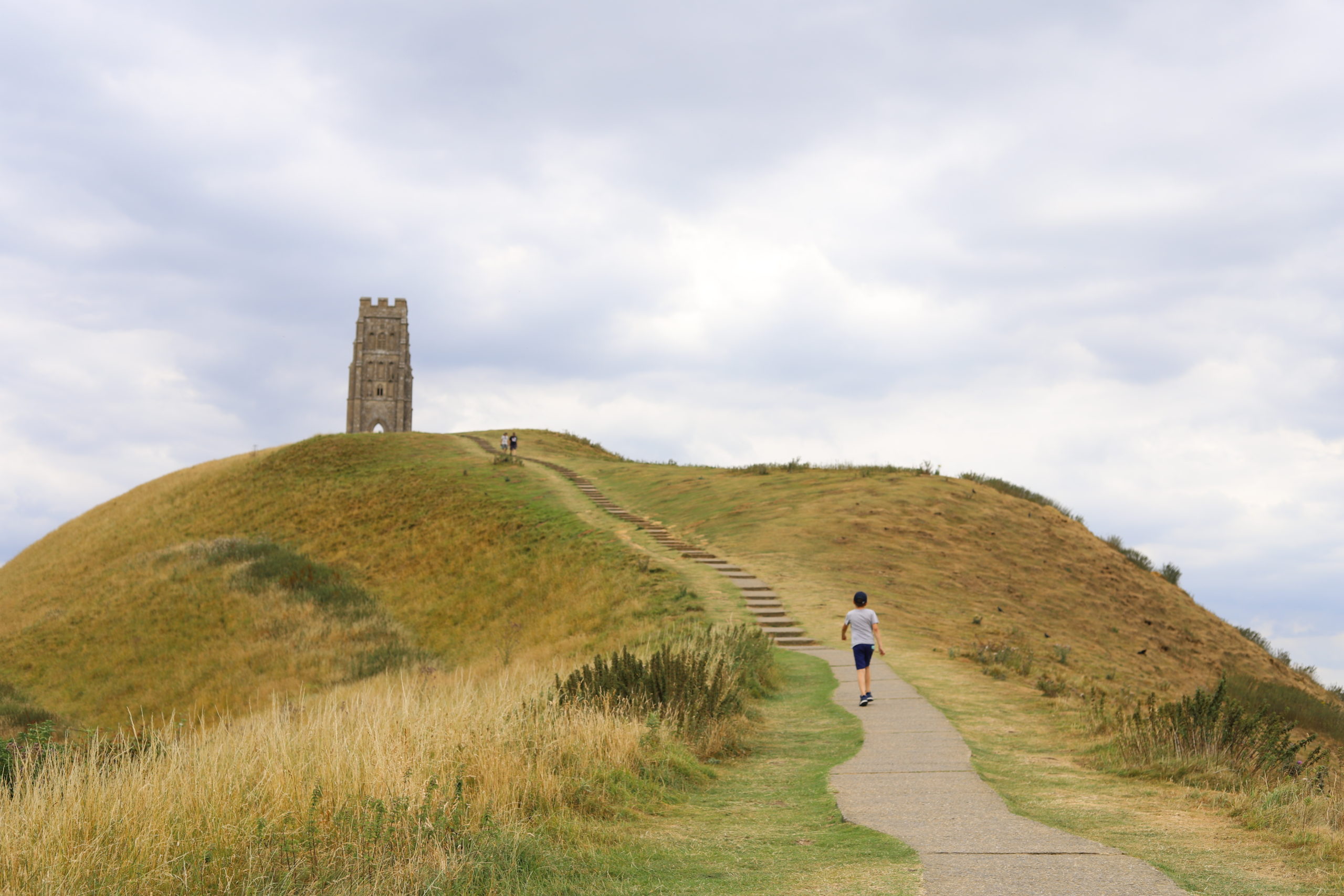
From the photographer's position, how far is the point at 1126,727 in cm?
1003

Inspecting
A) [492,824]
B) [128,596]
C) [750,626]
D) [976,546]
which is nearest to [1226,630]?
[976,546]

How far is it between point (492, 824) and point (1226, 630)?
29168 millimetres

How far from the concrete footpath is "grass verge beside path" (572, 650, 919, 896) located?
21cm

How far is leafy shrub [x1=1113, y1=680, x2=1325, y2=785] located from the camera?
27.7 ft

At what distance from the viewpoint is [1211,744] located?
876cm

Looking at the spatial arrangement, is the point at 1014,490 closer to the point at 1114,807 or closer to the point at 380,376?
the point at 1114,807

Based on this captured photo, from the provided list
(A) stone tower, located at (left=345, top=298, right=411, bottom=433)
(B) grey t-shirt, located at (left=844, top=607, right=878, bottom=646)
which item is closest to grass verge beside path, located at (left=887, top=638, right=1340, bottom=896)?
(B) grey t-shirt, located at (left=844, top=607, right=878, bottom=646)

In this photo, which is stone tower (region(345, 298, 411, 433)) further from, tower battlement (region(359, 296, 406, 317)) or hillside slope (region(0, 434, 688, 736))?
hillside slope (region(0, 434, 688, 736))

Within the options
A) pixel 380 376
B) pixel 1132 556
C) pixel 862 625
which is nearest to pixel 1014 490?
pixel 1132 556

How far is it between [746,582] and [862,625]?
33.1 feet

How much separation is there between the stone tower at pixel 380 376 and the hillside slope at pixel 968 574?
214ft

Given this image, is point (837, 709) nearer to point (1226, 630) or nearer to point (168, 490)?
point (1226, 630)

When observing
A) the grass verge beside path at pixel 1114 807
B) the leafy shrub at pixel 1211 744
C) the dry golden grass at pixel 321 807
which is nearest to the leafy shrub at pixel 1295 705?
the grass verge beside path at pixel 1114 807

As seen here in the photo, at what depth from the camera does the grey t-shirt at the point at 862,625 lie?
12.5 meters
